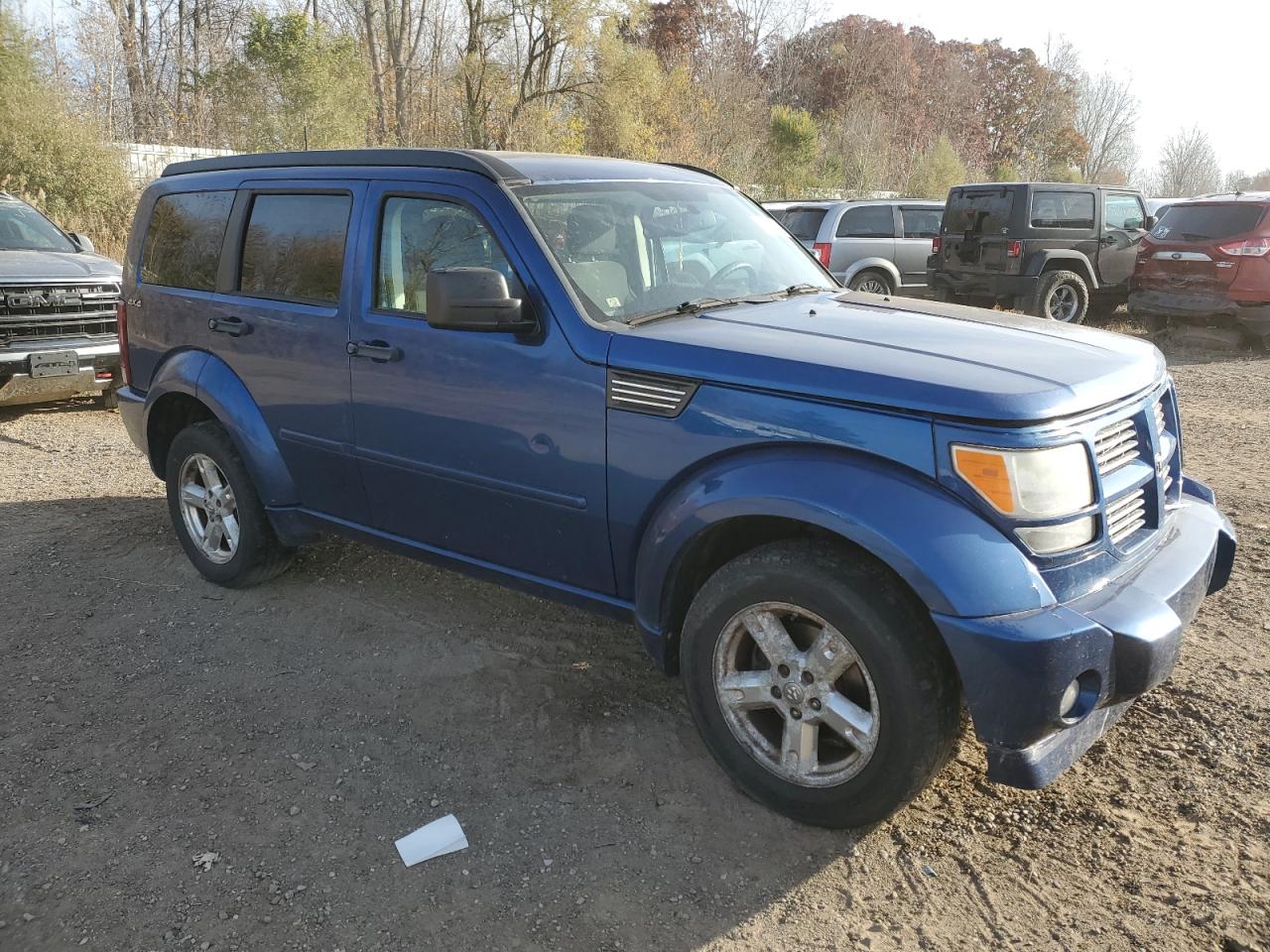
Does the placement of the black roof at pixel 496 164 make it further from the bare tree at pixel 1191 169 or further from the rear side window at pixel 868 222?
the bare tree at pixel 1191 169

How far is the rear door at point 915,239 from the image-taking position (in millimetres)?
14447

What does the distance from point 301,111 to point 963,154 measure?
40.6 metres

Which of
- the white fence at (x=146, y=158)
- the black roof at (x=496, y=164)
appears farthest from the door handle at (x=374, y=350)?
the white fence at (x=146, y=158)

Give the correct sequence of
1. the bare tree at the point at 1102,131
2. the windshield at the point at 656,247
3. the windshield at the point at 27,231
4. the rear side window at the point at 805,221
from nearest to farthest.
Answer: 1. the windshield at the point at 656,247
2. the windshield at the point at 27,231
3. the rear side window at the point at 805,221
4. the bare tree at the point at 1102,131

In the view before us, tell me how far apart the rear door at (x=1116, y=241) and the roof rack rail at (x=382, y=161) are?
1198 cm

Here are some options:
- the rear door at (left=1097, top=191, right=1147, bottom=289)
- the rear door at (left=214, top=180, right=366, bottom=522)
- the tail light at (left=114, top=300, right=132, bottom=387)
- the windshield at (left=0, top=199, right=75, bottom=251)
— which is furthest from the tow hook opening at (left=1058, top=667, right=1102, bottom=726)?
the rear door at (left=1097, top=191, right=1147, bottom=289)

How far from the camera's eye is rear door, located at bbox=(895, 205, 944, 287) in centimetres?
1445

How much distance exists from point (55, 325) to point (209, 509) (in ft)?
15.1

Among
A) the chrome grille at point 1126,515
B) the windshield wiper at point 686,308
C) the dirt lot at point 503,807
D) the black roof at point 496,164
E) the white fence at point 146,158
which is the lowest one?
the dirt lot at point 503,807

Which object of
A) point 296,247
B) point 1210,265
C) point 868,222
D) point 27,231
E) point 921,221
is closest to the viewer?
point 296,247

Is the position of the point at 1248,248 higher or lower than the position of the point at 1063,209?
lower

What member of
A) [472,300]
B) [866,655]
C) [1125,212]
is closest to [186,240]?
[472,300]

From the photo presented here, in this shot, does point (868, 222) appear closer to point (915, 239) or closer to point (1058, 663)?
point (915, 239)

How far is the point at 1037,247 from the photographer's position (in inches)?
513
